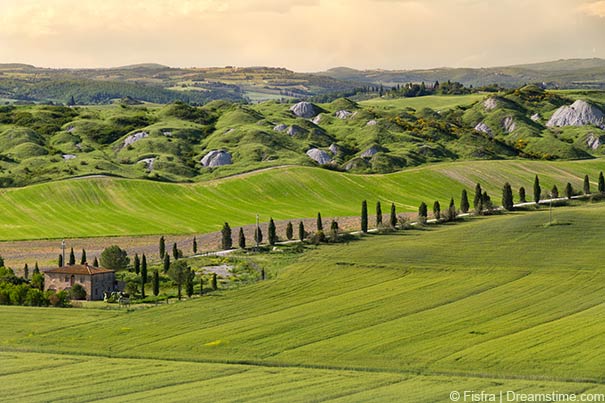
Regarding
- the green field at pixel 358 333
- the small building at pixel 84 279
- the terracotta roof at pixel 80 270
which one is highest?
the terracotta roof at pixel 80 270

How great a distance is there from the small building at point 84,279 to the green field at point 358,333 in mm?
11765

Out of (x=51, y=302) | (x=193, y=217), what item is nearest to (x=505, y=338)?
(x=51, y=302)

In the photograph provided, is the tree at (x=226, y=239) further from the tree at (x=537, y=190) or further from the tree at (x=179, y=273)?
the tree at (x=537, y=190)

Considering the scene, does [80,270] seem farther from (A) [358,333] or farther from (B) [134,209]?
(B) [134,209]

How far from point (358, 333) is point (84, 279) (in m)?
38.9

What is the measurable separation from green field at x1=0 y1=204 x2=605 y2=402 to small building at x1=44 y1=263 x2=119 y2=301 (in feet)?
38.6

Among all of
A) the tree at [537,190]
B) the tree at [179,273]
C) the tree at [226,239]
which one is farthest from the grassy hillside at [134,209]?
the tree at [179,273]

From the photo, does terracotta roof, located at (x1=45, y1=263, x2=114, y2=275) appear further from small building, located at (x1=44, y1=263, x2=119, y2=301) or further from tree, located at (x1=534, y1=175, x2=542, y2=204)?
tree, located at (x1=534, y1=175, x2=542, y2=204)

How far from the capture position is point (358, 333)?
270 ft

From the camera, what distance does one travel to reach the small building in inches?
4208

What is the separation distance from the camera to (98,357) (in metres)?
75.1

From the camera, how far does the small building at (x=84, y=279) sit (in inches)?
4208

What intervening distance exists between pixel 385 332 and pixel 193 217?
96.7m

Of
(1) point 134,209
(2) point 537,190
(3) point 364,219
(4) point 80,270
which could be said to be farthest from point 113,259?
(2) point 537,190
